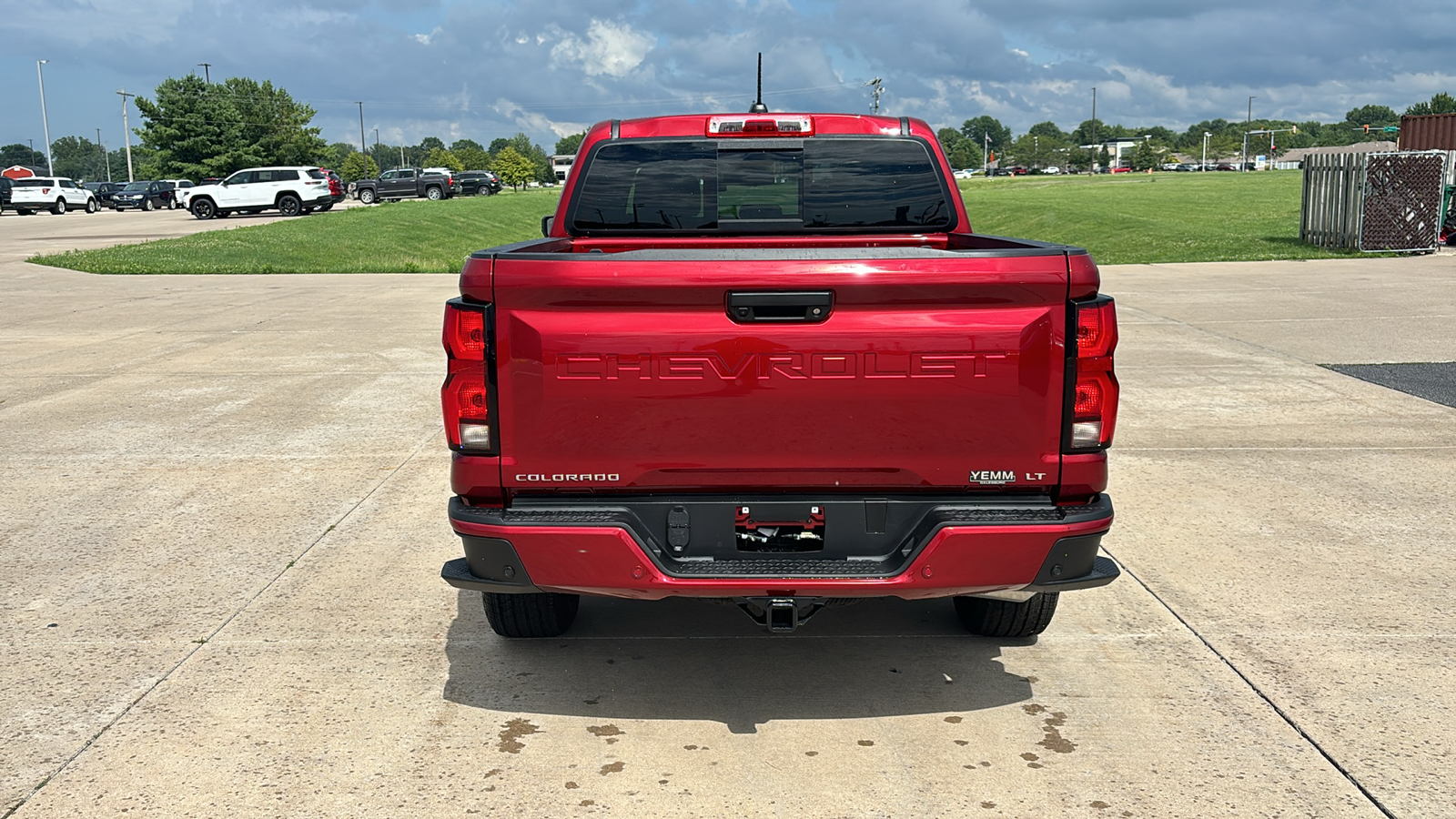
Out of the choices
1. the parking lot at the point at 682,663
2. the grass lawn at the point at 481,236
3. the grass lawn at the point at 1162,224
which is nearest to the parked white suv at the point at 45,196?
the grass lawn at the point at 481,236

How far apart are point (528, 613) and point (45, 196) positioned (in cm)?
6119

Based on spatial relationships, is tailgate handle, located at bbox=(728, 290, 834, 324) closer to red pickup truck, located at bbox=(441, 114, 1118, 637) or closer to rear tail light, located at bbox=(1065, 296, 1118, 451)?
red pickup truck, located at bbox=(441, 114, 1118, 637)

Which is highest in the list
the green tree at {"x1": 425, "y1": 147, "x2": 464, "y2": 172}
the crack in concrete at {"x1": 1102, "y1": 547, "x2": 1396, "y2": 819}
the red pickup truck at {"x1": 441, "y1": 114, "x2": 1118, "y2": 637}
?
the green tree at {"x1": 425, "y1": 147, "x2": 464, "y2": 172}

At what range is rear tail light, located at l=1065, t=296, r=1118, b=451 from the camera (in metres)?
3.73

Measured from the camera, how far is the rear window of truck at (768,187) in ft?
17.5

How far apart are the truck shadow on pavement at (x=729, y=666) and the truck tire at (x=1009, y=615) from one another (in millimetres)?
78

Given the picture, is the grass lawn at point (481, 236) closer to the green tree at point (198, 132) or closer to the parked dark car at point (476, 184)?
the parked dark car at point (476, 184)

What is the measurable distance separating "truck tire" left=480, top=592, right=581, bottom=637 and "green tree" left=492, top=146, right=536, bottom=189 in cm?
8872

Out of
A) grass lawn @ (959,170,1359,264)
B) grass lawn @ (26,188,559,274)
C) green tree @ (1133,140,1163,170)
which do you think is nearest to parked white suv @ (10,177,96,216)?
grass lawn @ (26,188,559,274)

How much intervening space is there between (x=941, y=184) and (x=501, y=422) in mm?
2466

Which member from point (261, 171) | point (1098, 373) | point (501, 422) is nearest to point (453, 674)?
point (501, 422)

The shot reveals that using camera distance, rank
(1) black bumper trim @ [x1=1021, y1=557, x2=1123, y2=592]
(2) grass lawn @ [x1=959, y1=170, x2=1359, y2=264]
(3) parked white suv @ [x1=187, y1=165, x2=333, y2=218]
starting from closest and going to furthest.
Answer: (1) black bumper trim @ [x1=1021, y1=557, x2=1123, y2=592], (2) grass lawn @ [x1=959, y1=170, x2=1359, y2=264], (3) parked white suv @ [x1=187, y1=165, x2=333, y2=218]

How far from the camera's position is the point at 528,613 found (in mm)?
4832

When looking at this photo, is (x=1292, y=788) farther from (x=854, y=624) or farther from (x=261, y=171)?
(x=261, y=171)
